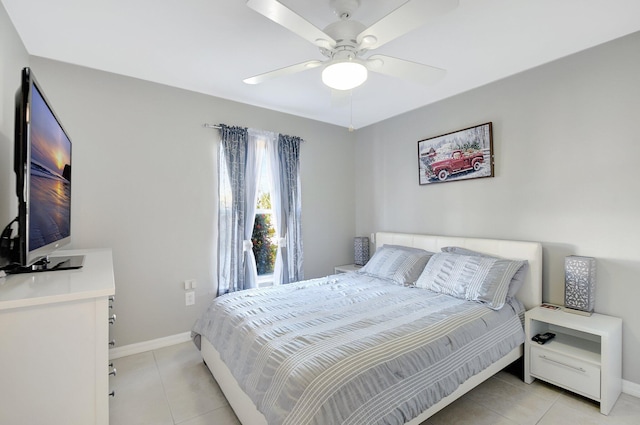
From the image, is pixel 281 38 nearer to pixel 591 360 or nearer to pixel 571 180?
pixel 571 180

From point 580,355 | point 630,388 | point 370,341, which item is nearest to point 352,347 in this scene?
point 370,341

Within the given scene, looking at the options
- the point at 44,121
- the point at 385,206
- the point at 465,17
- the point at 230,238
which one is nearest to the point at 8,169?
the point at 44,121

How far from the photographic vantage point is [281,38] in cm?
214

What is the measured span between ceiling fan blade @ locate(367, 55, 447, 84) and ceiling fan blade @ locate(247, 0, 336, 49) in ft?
1.04

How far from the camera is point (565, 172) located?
8.00 feet

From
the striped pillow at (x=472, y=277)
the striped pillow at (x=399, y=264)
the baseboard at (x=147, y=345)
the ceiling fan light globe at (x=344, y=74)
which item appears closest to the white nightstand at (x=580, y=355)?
the striped pillow at (x=472, y=277)

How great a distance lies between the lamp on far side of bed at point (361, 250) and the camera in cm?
407

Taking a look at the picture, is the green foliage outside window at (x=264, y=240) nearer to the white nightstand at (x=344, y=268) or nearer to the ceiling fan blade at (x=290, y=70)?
the white nightstand at (x=344, y=268)

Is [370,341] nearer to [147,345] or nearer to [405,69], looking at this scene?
[405,69]

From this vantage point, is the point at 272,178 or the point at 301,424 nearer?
the point at 301,424

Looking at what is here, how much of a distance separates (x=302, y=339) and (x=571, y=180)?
8.01 feet

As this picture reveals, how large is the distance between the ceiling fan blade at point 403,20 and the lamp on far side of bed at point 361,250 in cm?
274

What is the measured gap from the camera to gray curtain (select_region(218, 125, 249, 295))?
3.23 meters

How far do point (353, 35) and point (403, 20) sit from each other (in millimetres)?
344
